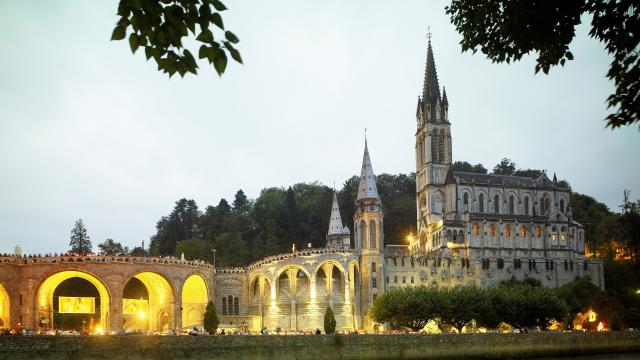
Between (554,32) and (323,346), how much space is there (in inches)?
1700

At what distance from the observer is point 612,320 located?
3054 inches

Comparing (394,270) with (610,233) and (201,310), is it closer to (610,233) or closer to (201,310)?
(201,310)

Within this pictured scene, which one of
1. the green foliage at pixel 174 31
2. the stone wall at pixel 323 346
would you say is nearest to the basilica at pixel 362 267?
the stone wall at pixel 323 346

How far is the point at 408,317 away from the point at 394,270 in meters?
17.2

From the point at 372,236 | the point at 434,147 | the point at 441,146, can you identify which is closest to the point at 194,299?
the point at 372,236

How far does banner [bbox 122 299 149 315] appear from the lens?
74.3m

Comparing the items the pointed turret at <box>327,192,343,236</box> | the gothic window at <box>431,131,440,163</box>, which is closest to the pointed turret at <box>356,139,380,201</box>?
the pointed turret at <box>327,192,343,236</box>

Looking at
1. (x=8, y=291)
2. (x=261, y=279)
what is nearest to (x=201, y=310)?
(x=261, y=279)

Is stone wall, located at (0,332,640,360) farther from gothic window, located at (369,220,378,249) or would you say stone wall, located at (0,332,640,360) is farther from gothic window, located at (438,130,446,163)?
gothic window, located at (438,130,446,163)

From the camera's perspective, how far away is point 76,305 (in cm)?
6969

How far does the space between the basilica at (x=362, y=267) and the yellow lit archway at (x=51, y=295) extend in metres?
0.11

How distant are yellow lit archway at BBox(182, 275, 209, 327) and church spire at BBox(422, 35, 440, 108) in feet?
151

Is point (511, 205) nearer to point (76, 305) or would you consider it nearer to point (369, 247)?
point (369, 247)

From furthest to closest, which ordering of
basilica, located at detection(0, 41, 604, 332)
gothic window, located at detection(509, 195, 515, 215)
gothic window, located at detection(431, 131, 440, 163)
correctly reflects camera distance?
gothic window, located at detection(431, 131, 440, 163) < gothic window, located at detection(509, 195, 515, 215) < basilica, located at detection(0, 41, 604, 332)
